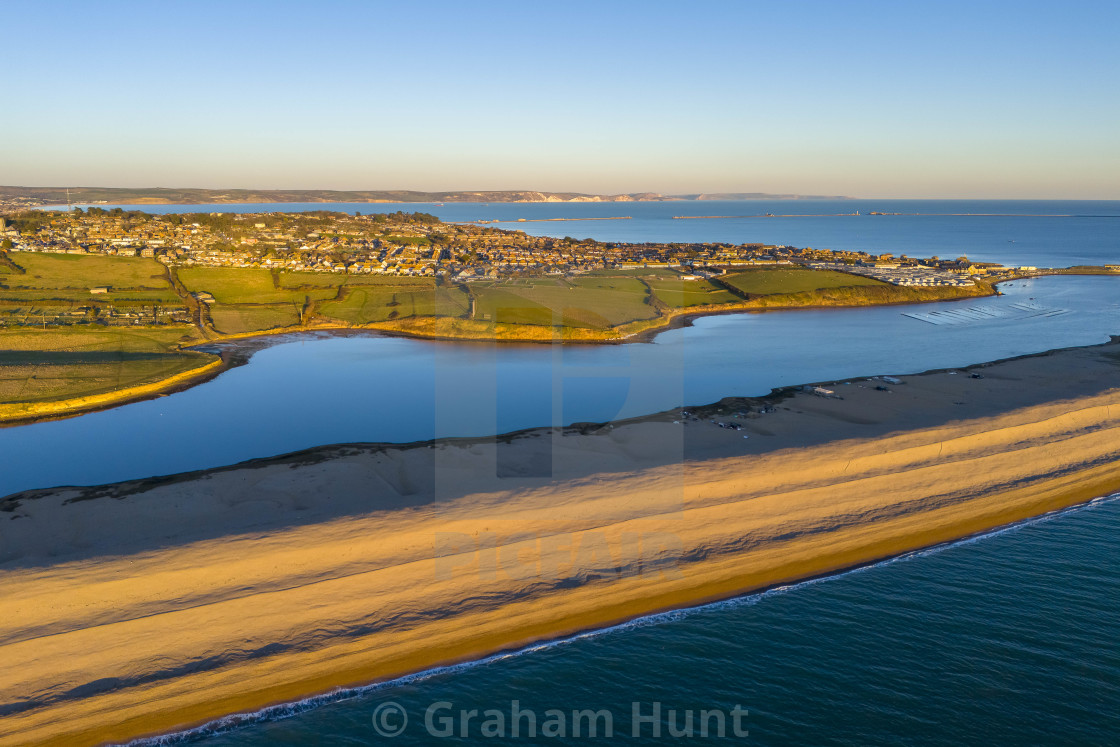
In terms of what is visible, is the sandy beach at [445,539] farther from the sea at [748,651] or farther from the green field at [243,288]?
the green field at [243,288]

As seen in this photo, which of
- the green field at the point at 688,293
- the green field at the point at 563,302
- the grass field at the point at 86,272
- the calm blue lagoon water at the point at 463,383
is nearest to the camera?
the calm blue lagoon water at the point at 463,383

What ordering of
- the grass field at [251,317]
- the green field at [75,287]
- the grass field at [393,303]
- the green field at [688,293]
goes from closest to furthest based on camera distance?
the green field at [75,287] < the grass field at [251,317] < the grass field at [393,303] < the green field at [688,293]

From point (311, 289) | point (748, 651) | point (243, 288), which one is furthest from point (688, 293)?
point (748, 651)

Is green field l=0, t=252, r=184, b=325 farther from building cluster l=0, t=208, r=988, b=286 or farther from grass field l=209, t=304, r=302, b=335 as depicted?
building cluster l=0, t=208, r=988, b=286

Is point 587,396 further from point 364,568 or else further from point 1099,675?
point 1099,675

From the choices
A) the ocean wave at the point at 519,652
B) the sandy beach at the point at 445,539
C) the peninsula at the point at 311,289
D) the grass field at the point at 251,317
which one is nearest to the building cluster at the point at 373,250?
the peninsula at the point at 311,289

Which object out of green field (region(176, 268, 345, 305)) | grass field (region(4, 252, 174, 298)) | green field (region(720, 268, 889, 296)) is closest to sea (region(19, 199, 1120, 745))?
green field (region(176, 268, 345, 305))
